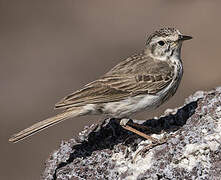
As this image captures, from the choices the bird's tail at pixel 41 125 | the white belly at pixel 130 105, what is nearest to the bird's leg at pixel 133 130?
the white belly at pixel 130 105

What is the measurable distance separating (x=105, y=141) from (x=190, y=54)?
11.6 meters

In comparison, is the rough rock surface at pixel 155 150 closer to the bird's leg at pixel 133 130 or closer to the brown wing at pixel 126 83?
the bird's leg at pixel 133 130

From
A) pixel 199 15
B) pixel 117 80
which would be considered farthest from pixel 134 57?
pixel 199 15

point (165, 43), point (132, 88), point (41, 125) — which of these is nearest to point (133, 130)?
point (132, 88)

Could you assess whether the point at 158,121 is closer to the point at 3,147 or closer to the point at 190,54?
the point at 3,147

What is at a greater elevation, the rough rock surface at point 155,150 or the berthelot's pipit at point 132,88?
the berthelot's pipit at point 132,88

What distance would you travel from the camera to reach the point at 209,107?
308 inches

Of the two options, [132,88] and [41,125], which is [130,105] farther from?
Result: [41,125]

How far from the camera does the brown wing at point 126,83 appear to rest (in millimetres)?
8250

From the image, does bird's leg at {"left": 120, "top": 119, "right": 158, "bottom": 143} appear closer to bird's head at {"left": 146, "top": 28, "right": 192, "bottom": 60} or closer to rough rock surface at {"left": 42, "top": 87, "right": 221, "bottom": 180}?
rough rock surface at {"left": 42, "top": 87, "right": 221, "bottom": 180}

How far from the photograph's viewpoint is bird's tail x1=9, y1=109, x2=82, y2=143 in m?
7.99

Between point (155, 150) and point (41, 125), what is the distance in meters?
1.75

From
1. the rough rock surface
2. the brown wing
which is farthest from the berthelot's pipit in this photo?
the rough rock surface

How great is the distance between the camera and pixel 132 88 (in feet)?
27.8
